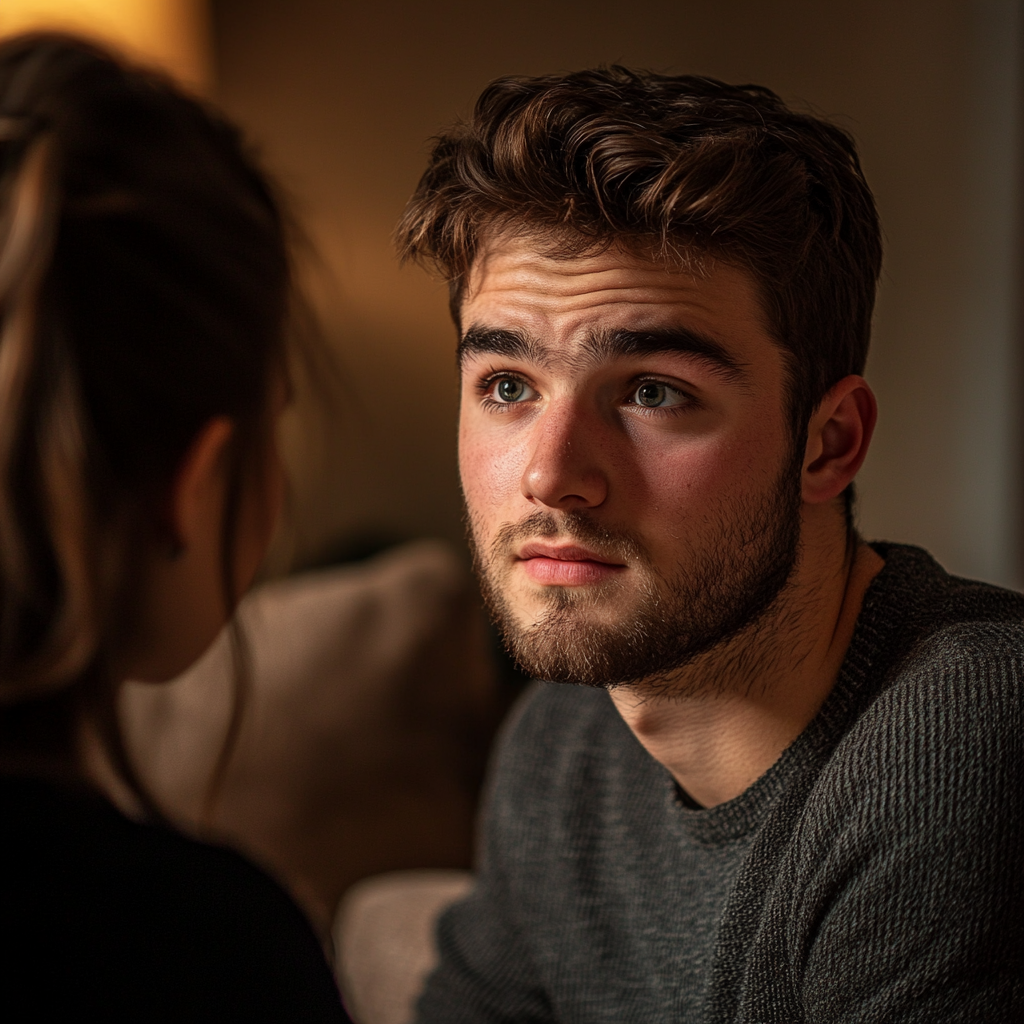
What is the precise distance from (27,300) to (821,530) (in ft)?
2.09

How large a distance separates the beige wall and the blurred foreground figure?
1.65 metres

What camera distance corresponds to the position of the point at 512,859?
3.68 feet

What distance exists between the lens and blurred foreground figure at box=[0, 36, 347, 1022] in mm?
550

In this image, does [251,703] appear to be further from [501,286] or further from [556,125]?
[556,125]

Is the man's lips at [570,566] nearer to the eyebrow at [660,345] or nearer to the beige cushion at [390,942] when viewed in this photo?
the eyebrow at [660,345]

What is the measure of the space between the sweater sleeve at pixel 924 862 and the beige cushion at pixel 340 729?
0.85 meters

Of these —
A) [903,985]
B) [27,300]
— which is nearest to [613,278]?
[27,300]

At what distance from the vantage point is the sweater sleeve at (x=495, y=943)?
1.12 meters

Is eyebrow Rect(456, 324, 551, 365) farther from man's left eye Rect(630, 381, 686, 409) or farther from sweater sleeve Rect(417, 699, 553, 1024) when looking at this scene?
sweater sleeve Rect(417, 699, 553, 1024)

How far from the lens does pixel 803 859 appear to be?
0.80 metres

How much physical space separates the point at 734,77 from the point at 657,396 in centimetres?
156

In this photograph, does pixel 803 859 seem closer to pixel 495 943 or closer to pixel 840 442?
pixel 840 442

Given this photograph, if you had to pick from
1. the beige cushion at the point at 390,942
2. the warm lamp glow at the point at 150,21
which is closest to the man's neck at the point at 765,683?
the beige cushion at the point at 390,942

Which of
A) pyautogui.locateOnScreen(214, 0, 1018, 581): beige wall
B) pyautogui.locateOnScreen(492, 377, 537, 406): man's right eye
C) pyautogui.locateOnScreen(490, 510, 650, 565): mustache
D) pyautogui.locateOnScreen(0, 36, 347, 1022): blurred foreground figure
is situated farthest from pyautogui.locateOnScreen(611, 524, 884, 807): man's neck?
pyautogui.locateOnScreen(214, 0, 1018, 581): beige wall
